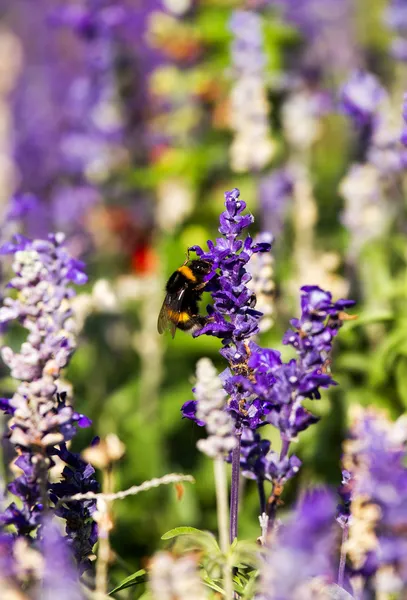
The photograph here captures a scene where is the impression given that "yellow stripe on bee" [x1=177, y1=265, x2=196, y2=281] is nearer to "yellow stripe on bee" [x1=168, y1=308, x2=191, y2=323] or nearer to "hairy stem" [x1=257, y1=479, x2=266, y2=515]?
"yellow stripe on bee" [x1=168, y1=308, x2=191, y2=323]

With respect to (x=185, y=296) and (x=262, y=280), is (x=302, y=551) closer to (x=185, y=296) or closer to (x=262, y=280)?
(x=185, y=296)

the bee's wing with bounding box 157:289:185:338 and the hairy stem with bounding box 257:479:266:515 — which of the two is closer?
the hairy stem with bounding box 257:479:266:515

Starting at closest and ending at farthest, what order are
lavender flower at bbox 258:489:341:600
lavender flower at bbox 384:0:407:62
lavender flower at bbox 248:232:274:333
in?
lavender flower at bbox 258:489:341:600 < lavender flower at bbox 248:232:274:333 < lavender flower at bbox 384:0:407:62

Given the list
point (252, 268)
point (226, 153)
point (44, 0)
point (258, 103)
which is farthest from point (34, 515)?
point (44, 0)

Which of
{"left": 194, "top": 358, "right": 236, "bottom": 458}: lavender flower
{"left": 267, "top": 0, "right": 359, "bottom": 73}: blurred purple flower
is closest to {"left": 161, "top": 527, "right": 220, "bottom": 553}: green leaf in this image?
{"left": 194, "top": 358, "right": 236, "bottom": 458}: lavender flower

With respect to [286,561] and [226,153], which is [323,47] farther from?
[286,561]

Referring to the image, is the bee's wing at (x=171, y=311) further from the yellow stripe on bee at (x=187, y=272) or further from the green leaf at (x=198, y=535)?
the green leaf at (x=198, y=535)

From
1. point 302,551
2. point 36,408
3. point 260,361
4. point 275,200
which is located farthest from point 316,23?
point 302,551
